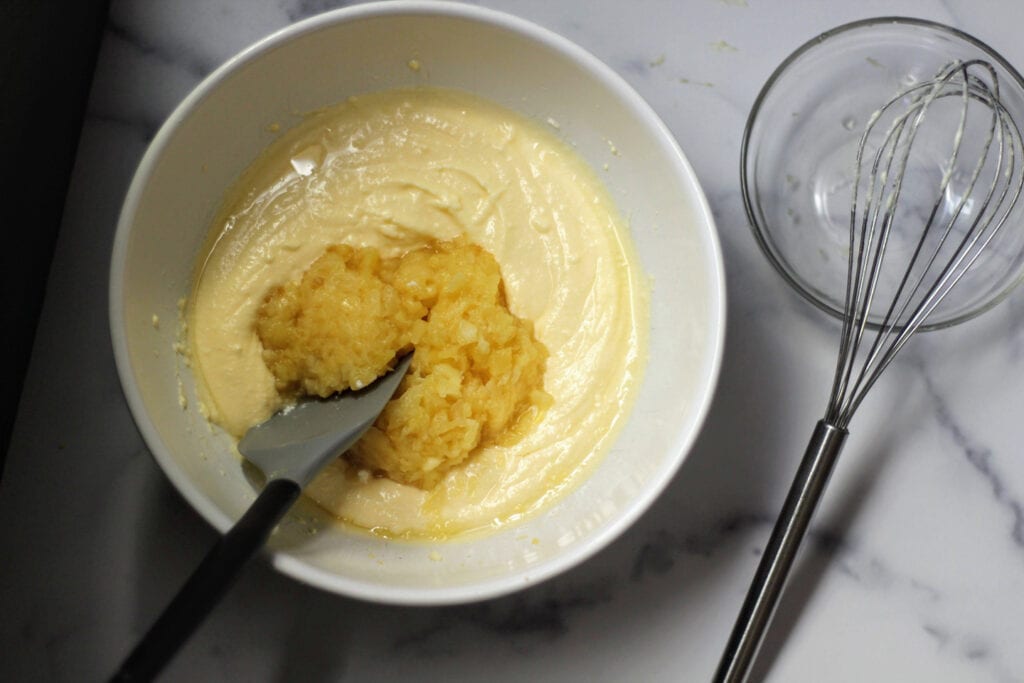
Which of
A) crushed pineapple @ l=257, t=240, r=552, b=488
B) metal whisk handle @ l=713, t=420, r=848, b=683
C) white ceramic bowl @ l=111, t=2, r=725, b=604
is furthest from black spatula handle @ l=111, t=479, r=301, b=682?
metal whisk handle @ l=713, t=420, r=848, b=683

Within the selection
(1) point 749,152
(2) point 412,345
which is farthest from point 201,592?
(1) point 749,152

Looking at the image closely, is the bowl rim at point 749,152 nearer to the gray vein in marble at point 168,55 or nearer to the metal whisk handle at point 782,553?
the metal whisk handle at point 782,553

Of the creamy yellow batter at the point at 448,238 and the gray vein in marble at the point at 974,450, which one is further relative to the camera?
the gray vein in marble at the point at 974,450

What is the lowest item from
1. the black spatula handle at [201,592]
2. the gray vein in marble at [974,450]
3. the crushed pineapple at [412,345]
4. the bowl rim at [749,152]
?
the black spatula handle at [201,592]

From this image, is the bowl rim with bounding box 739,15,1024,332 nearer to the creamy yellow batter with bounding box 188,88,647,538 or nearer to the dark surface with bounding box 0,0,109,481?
the creamy yellow batter with bounding box 188,88,647,538

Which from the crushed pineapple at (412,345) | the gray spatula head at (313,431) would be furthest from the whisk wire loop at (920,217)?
the gray spatula head at (313,431)

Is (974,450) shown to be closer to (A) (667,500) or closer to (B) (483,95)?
(A) (667,500)

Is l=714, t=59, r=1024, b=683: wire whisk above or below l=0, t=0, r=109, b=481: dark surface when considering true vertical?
above
